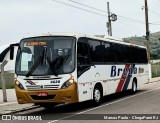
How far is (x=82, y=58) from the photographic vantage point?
15.7 m

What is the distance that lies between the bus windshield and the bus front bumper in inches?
24.4

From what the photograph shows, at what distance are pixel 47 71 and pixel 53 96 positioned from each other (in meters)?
0.92

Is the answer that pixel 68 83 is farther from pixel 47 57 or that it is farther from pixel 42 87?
pixel 47 57

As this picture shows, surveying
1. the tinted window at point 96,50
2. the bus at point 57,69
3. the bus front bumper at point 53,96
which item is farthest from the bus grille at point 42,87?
the tinted window at point 96,50

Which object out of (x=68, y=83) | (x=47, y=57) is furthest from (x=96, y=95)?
(x=47, y=57)

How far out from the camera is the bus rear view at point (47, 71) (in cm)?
1471

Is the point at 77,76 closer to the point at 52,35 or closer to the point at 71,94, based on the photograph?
the point at 71,94

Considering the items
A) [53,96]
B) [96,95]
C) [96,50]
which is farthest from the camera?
[96,50]

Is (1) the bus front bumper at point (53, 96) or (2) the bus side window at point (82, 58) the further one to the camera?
(2) the bus side window at point (82, 58)

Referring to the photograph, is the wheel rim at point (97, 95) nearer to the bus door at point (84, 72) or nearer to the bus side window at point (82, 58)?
the bus door at point (84, 72)

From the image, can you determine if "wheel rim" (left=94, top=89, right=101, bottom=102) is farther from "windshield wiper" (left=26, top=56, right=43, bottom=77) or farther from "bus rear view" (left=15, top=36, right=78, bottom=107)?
"windshield wiper" (left=26, top=56, right=43, bottom=77)

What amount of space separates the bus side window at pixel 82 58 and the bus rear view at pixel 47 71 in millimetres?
362

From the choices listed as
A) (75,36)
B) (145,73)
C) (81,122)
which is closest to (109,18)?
(145,73)

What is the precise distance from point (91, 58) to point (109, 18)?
74.9ft
